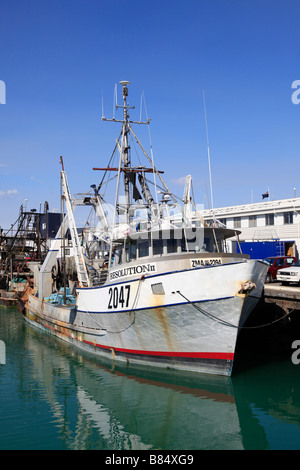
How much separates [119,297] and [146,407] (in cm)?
459

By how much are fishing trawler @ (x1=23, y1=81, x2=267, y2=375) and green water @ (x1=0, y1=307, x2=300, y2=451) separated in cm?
90

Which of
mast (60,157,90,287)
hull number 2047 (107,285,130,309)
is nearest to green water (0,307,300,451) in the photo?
hull number 2047 (107,285,130,309)

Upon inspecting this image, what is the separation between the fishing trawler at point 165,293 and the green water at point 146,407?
0.90 meters

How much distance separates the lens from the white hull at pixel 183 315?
12.6 m

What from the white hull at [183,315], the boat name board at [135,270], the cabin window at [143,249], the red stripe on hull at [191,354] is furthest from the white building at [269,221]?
the red stripe on hull at [191,354]

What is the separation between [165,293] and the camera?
13320 millimetres

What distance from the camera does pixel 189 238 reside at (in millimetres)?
15195

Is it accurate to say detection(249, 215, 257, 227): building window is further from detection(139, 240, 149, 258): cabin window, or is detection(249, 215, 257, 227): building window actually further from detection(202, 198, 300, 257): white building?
detection(139, 240, 149, 258): cabin window

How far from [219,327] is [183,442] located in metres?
4.39

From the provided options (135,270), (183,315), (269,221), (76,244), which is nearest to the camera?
(183,315)

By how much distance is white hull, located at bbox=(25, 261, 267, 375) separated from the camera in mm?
12625

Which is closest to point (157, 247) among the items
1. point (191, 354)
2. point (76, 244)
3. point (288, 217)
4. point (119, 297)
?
point (119, 297)

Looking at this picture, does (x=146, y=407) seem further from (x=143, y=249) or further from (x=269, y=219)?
(x=269, y=219)

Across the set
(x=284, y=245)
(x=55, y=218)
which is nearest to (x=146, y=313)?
(x=284, y=245)
